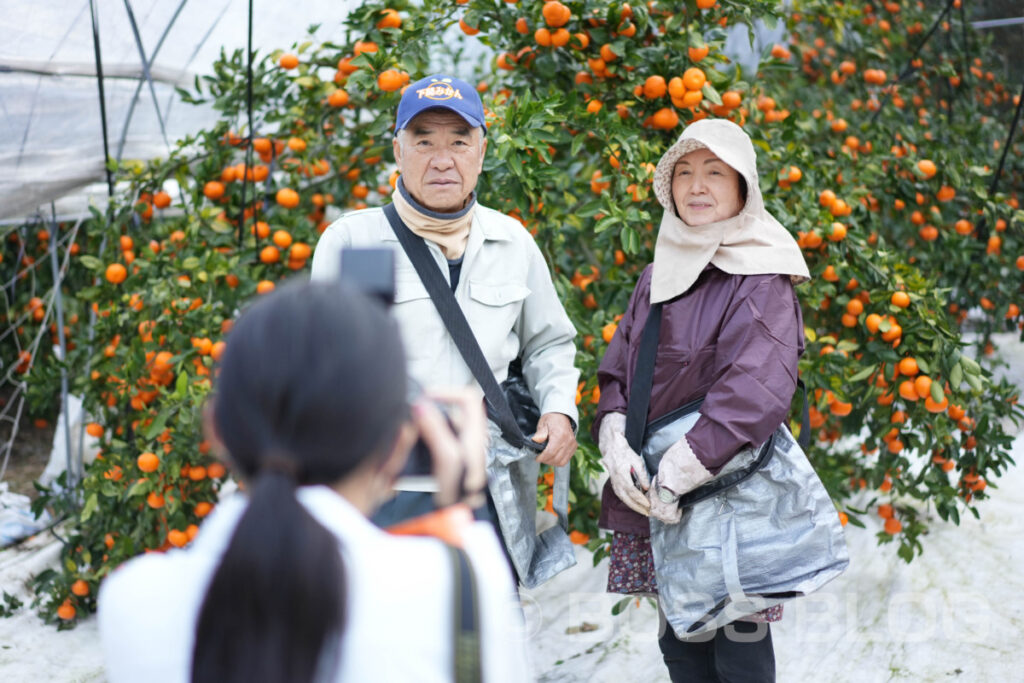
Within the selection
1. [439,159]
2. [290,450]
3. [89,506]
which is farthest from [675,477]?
[89,506]

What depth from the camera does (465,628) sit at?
2.45 ft

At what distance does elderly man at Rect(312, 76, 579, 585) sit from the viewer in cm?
170

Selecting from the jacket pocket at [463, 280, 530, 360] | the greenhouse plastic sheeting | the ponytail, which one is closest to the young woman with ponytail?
the ponytail

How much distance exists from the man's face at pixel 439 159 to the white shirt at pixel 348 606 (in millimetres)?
1094

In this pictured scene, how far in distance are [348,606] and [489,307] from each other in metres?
1.10

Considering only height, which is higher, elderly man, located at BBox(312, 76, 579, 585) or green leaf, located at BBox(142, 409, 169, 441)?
elderly man, located at BBox(312, 76, 579, 585)

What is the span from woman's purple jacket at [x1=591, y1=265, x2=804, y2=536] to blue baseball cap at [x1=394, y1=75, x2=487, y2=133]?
0.60 metres

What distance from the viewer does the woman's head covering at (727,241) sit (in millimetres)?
1848

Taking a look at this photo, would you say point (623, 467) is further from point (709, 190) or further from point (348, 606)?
point (348, 606)

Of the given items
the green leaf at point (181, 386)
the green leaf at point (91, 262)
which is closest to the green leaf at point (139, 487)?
the green leaf at point (181, 386)

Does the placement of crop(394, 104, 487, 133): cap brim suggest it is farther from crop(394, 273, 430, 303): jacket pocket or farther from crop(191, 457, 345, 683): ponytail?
crop(191, 457, 345, 683): ponytail

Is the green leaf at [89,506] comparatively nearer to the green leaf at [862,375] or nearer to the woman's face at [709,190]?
the woman's face at [709,190]

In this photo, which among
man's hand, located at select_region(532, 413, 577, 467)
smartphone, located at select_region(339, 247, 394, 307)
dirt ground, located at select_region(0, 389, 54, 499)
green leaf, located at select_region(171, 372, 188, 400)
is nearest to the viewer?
smartphone, located at select_region(339, 247, 394, 307)

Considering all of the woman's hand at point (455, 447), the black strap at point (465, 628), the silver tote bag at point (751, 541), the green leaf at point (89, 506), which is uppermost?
the woman's hand at point (455, 447)
